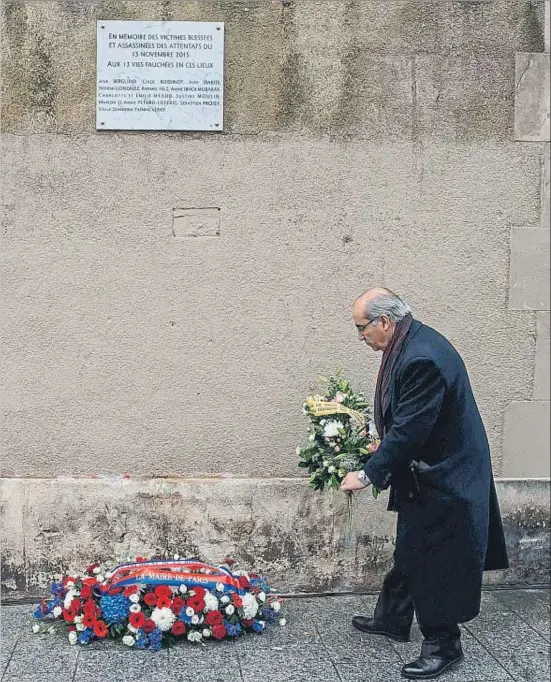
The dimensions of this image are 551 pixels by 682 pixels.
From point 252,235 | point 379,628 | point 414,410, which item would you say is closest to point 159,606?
point 379,628

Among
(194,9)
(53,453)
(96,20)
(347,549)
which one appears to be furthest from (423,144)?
(53,453)

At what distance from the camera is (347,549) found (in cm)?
486

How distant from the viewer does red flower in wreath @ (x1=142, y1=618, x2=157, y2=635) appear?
417 centimetres

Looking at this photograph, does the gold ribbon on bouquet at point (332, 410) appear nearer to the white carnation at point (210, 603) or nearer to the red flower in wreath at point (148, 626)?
the white carnation at point (210, 603)

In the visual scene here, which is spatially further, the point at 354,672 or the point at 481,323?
the point at 481,323

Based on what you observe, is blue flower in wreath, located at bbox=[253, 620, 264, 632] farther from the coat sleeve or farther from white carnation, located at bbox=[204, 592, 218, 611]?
the coat sleeve

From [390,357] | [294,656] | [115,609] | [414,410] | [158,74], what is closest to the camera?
[414,410]

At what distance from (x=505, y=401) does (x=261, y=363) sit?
55.1 inches

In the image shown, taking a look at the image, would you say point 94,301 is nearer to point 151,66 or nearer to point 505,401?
point 151,66

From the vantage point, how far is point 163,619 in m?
4.16

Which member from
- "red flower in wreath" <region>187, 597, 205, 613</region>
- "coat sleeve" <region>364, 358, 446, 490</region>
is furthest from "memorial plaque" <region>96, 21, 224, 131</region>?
"red flower in wreath" <region>187, 597, 205, 613</region>

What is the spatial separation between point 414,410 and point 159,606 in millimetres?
1617

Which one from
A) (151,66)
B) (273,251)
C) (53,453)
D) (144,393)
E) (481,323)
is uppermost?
(151,66)

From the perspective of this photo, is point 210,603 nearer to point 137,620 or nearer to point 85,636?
point 137,620
